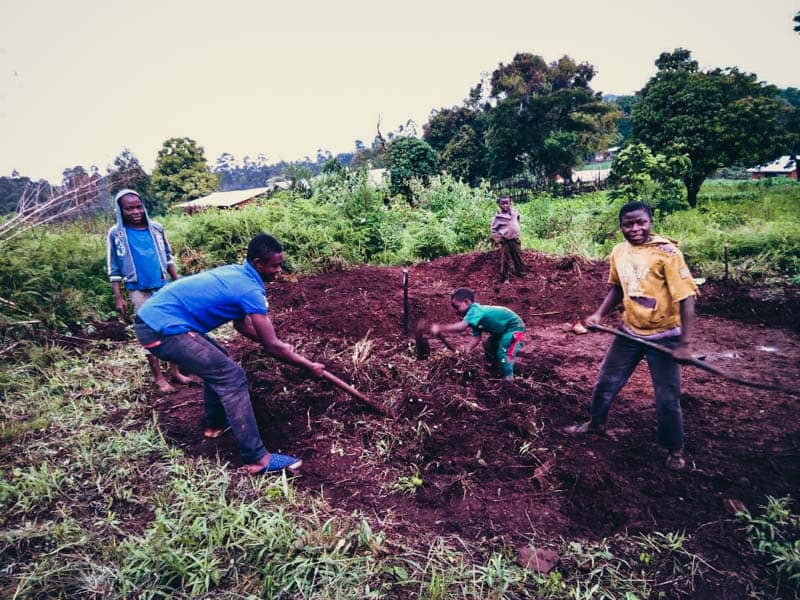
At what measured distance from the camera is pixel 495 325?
3.69 meters

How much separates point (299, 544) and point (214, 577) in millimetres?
405

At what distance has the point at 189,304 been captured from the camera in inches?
109

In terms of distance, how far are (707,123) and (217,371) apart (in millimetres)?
18685

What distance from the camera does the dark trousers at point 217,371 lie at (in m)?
2.74

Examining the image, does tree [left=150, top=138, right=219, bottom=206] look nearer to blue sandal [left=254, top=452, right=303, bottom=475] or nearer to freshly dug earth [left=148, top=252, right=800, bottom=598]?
freshly dug earth [left=148, top=252, right=800, bottom=598]

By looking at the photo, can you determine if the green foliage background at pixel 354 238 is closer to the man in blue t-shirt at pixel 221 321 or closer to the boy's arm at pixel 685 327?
the man in blue t-shirt at pixel 221 321

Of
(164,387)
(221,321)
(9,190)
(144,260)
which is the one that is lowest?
(164,387)

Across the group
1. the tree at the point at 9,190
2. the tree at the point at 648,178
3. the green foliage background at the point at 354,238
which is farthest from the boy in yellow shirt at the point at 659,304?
the tree at the point at 9,190

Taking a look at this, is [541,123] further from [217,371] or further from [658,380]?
[217,371]

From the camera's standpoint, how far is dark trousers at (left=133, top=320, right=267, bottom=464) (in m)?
2.74

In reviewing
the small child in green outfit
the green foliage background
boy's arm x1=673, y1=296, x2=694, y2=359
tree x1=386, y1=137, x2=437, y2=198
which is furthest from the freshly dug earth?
tree x1=386, y1=137, x2=437, y2=198

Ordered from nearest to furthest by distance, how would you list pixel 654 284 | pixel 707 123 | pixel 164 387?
pixel 654 284 → pixel 164 387 → pixel 707 123

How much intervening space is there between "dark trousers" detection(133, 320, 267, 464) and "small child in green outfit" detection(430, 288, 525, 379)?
1.54 m

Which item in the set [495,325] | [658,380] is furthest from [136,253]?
[658,380]
